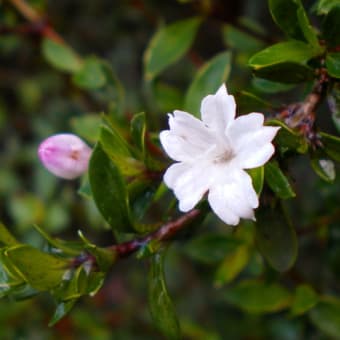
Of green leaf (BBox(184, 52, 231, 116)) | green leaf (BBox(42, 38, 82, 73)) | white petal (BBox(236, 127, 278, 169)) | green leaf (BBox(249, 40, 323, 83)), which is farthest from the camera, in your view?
green leaf (BBox(42, 38, 82, 73))

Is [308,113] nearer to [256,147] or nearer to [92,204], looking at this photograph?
[256,147]

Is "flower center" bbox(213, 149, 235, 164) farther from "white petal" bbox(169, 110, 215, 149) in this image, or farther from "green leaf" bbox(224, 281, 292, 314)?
"green leaf" bbox(224, 281, 292, 314)

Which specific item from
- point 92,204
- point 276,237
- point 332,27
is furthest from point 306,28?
point 92,204

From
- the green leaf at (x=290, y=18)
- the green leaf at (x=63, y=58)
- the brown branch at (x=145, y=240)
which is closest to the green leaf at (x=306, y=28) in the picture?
the green leaf at (x=290, y=18)

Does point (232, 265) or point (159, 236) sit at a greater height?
point (159, 236)

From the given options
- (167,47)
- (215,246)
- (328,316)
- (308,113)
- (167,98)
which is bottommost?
(328,316)

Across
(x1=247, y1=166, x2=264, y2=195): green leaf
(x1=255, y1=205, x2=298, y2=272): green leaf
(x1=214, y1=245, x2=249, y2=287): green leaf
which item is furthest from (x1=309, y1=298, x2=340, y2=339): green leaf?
(x1=247, y1=166, x2=264, y2=195): green leaf

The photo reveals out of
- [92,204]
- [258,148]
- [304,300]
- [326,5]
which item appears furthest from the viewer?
[92,204]
